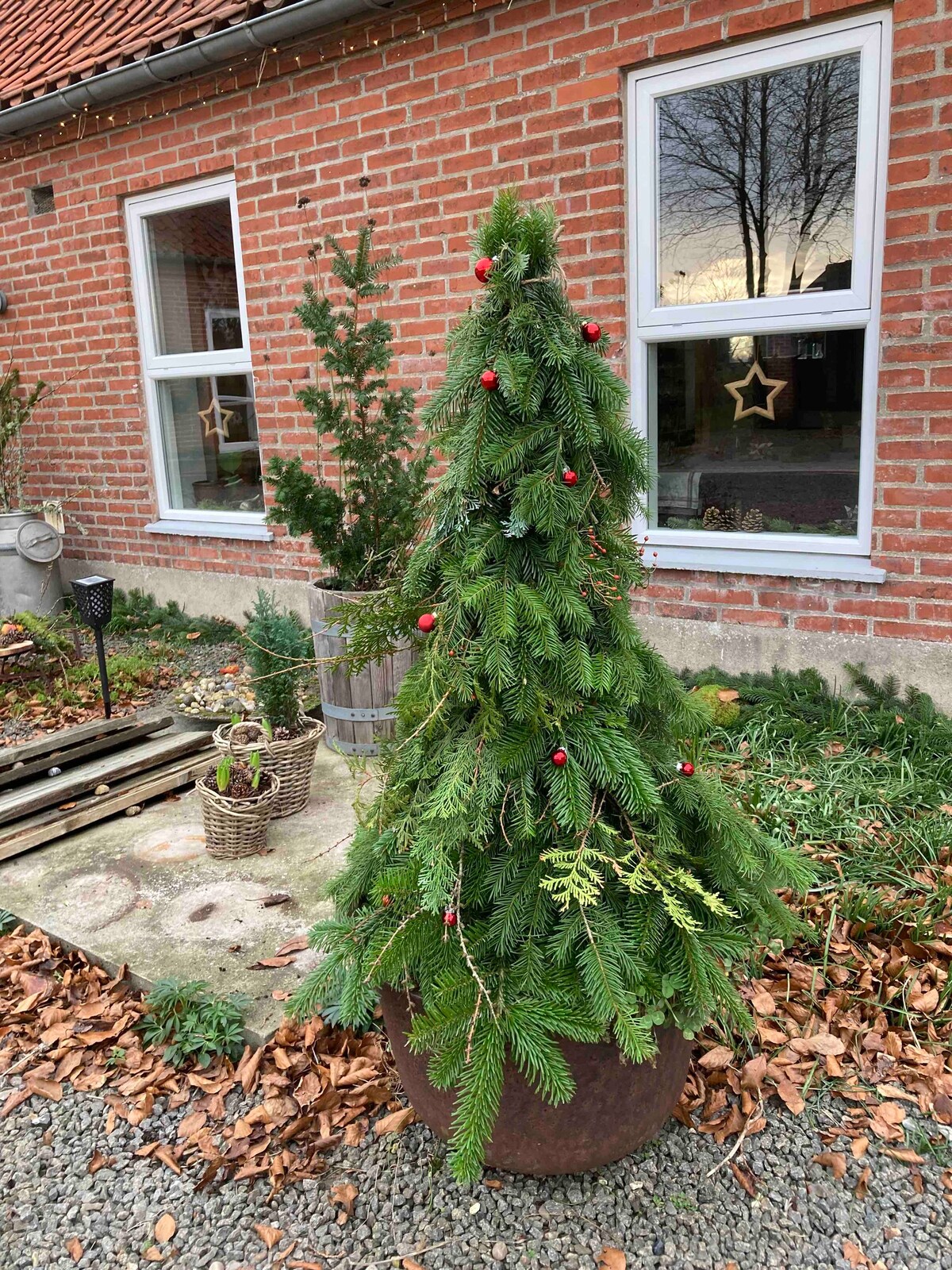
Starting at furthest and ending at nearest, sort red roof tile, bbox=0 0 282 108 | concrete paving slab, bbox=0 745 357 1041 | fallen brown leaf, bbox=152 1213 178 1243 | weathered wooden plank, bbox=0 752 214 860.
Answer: red roof tile, bbox=0 0 282 108 → weathered wooden plank, bbox=0 752 214 860 → concrete paving slab, bbox=0 745 357 1041 → fallen brown leaf, bbox=152 1213 178 1243

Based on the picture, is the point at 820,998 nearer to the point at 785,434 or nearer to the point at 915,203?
the point at 785,434

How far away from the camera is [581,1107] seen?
1.96 metres

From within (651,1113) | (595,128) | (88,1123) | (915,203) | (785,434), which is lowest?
(88,1123)

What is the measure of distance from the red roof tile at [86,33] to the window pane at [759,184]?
2.41 m

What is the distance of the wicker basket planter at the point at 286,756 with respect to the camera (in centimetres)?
386

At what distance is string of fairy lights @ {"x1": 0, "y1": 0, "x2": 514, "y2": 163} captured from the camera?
16.4 feet

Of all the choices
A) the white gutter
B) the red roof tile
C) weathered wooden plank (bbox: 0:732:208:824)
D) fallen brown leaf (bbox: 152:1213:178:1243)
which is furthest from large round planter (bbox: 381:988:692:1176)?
the red roof tile

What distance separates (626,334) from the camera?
4664 mm

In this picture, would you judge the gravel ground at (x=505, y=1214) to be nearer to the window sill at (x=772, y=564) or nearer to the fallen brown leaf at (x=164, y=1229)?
the fallen brown leaf at (x=164, y=1229)

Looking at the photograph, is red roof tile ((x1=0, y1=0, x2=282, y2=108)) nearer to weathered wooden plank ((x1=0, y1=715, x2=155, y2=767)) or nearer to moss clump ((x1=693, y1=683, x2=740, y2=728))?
weathered wooden plank ((x1=0, y1=715, x2=155, y2=767))

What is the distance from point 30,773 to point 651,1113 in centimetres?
339

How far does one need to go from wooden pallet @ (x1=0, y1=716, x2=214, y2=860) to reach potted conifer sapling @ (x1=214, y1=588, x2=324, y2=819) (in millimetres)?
577

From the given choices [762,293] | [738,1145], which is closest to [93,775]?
[738,1145]

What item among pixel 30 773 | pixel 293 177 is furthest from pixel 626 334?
pixel 30 773
